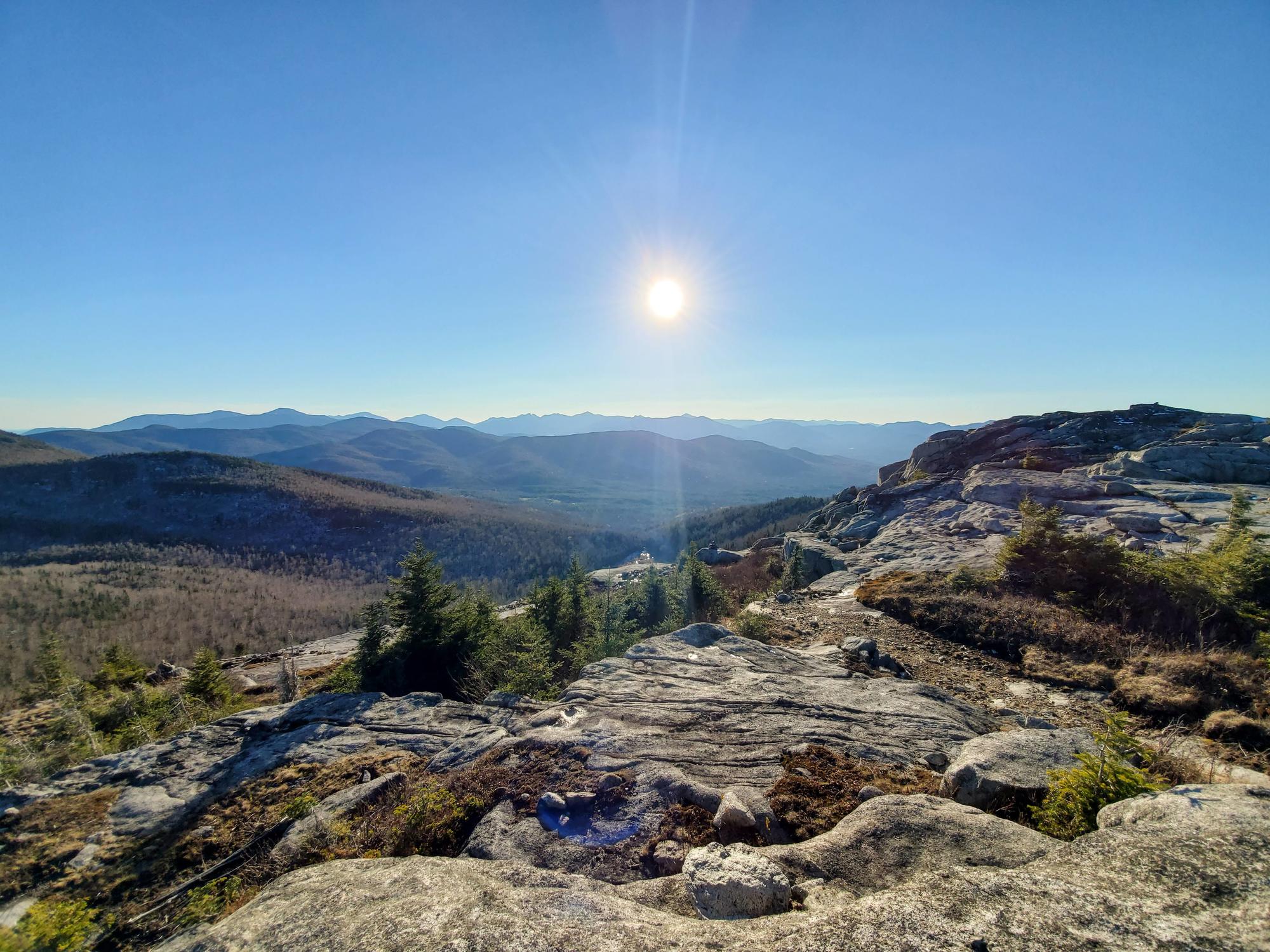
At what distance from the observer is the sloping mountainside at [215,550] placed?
233 feet

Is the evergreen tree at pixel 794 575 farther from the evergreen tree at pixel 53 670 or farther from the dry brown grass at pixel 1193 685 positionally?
the evergreen tree at pixel 53 670

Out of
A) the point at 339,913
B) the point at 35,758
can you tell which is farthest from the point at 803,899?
the point at 35,758

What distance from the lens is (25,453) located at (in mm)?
144625

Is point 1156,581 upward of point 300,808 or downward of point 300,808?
upward

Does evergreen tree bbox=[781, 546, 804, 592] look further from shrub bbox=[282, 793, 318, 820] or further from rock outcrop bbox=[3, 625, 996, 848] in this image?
shrub bbox=[282, 793, 318, 820]

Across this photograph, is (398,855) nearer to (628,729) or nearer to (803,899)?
(628,729)

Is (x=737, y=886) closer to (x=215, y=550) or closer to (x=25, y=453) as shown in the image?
(x=215, y=550)

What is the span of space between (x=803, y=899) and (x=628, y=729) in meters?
3.94

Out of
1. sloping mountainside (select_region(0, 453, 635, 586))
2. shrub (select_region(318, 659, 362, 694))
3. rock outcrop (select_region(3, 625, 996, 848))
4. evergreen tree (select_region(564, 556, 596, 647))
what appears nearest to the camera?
rock outcrop (select_region(3, 625, 996, 848))

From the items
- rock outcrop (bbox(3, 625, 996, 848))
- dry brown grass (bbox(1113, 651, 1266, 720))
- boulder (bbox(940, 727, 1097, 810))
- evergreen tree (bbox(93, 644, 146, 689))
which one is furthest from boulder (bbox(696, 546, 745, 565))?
boulder (bbox(940, 727, 1097, 810))

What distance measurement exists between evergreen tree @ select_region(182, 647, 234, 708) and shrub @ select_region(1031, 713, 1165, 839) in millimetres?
22929

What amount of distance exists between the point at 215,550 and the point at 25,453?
97355 millimetres

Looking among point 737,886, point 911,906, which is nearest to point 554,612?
point 737,886

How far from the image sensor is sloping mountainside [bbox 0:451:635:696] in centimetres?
7100
